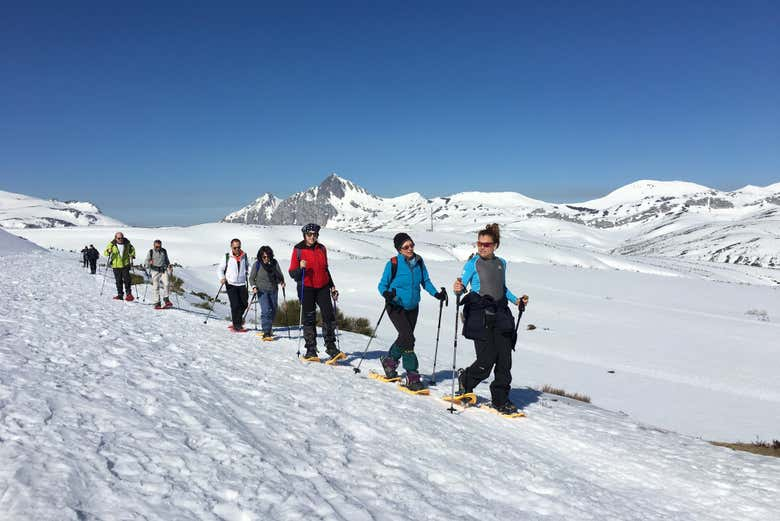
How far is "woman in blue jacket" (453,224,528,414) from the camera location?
25.1ft

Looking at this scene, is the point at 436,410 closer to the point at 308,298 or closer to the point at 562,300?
the point at 308,298

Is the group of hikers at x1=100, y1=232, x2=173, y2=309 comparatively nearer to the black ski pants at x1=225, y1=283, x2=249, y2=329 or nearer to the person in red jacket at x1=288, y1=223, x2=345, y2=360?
the black ski pants at x1=225, y1=283, x2=249, y2=329

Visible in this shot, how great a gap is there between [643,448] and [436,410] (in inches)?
119

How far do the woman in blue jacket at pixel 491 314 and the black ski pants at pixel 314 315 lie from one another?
3.17 metres

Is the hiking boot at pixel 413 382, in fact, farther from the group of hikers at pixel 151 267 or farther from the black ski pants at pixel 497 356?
the group of hikers at pixel 151 267

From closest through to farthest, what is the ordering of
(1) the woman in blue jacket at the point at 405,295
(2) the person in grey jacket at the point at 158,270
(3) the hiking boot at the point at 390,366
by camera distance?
1. (1) the woman in blue jacket at the point at 405,295
2. (3) the hiking boot at the point at 390,366
3. (2) the person in grey jacket at the point at 158,270

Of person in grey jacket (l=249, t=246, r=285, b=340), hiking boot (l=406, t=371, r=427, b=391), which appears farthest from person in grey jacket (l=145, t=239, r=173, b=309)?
hiking boot (l=406, t=371, r=427, b=391)

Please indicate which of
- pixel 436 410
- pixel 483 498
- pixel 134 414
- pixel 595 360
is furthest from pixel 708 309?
pixel 134 414

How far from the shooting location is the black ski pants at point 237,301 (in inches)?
506

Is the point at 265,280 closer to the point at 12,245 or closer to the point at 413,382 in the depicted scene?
the point at 413,382

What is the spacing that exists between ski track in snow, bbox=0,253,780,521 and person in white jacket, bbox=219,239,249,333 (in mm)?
3544

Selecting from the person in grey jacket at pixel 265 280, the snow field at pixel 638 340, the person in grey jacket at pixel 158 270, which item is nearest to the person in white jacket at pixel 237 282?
the person in grey jacket at pixel 265 280

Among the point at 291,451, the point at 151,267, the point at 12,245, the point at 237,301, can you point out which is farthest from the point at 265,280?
the point at 12,245

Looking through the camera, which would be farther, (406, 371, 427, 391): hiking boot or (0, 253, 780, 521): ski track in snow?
(406, 371, 427, 391): hiking boot
